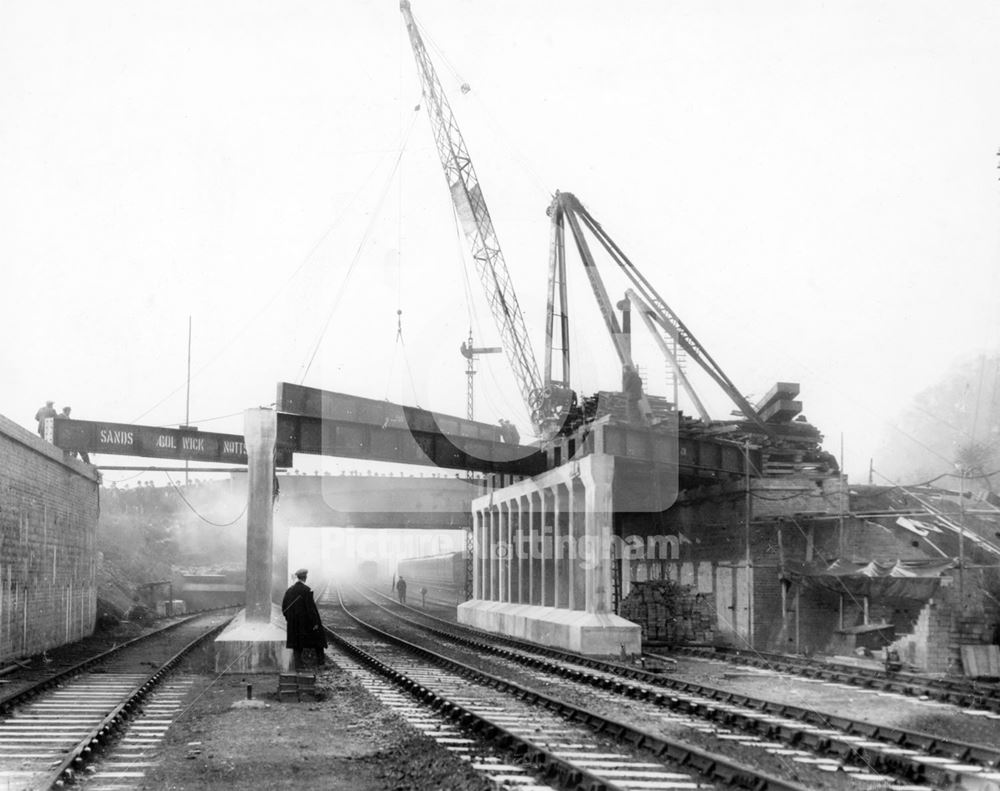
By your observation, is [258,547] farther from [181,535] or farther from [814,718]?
[181,535]

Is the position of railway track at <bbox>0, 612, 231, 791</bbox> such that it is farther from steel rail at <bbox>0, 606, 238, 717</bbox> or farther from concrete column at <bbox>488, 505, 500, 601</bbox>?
Answer: concrete column at <bbox>488, 505, 500, 601</bbox>

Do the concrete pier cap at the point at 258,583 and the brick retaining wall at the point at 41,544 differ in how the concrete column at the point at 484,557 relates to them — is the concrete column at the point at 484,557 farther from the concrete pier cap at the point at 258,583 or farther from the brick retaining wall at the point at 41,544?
the concrete pier cap at the point at 258,583

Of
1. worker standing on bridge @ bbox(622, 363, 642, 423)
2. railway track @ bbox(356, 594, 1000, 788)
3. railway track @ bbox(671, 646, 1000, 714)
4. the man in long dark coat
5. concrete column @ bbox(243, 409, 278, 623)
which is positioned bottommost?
railway track @ bbox(671, 646, 1000, 714)

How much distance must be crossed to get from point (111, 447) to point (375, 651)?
7646 mm

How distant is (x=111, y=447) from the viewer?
2358cm

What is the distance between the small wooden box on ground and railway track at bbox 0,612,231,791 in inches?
63.5

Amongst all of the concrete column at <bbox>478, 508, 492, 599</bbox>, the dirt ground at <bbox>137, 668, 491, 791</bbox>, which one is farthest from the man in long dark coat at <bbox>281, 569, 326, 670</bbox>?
the concrete column at <bbox>478, 508, 492, 599</bbox>

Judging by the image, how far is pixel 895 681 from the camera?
1727cm

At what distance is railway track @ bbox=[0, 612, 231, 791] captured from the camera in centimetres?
951

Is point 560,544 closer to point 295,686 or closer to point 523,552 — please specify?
point 523,552

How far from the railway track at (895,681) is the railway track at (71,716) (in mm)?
10474

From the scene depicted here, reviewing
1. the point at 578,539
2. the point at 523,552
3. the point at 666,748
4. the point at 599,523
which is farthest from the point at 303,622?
the point at 523,552

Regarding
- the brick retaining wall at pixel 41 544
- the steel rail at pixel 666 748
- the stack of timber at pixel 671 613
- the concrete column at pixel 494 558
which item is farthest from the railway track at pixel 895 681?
the concrete column at pixel 494 558

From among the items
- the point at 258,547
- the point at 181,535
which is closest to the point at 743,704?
the point at 258,547
